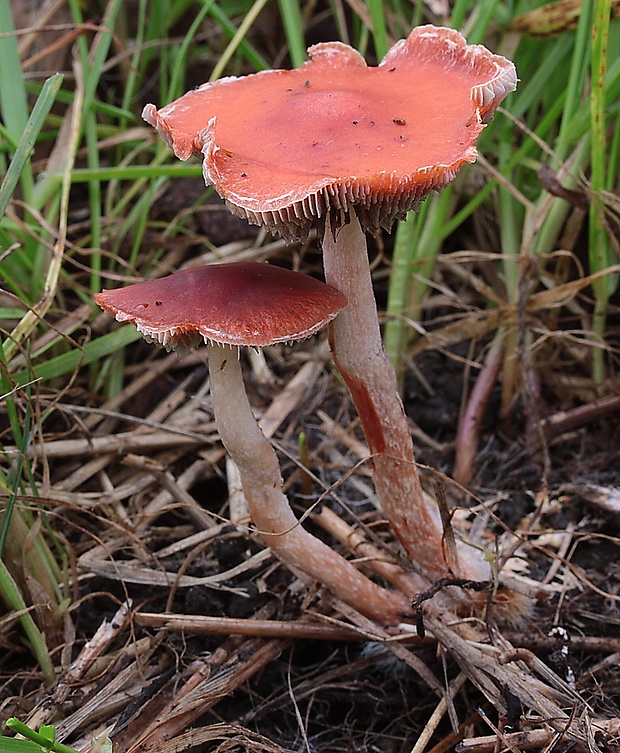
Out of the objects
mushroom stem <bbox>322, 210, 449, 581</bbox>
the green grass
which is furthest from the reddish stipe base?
the green grass

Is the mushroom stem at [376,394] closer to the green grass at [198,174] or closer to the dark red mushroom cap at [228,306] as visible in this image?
the dark red mushroom cap at [228,306]

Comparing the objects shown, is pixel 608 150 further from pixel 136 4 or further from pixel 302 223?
pixel 136 4

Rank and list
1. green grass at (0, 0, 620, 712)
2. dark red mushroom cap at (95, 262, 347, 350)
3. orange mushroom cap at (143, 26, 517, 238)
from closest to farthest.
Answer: orange mushroom cap at (143, 26, 517, 238) < dark red mushroom cap at (95, 262, 347, 350) < green grass at (0, 0, 620, 712)

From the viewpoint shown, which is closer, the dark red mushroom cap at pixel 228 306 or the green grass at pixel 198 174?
the dark red mushroom cap at pixel 228 306

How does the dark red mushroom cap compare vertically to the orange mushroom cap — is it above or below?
below

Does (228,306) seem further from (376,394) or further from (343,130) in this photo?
(376,394)

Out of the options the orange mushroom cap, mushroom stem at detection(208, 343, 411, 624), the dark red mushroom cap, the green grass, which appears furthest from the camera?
the green grass

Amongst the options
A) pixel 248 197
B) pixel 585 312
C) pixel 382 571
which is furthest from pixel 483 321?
pixel 248 197

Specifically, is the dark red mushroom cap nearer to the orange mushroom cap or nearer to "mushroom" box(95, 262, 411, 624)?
"mushroom" box(95, 262, 411, 624)

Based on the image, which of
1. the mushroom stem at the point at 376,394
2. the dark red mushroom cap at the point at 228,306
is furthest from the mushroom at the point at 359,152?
the dark red mushroom cap at the point at 228,306
